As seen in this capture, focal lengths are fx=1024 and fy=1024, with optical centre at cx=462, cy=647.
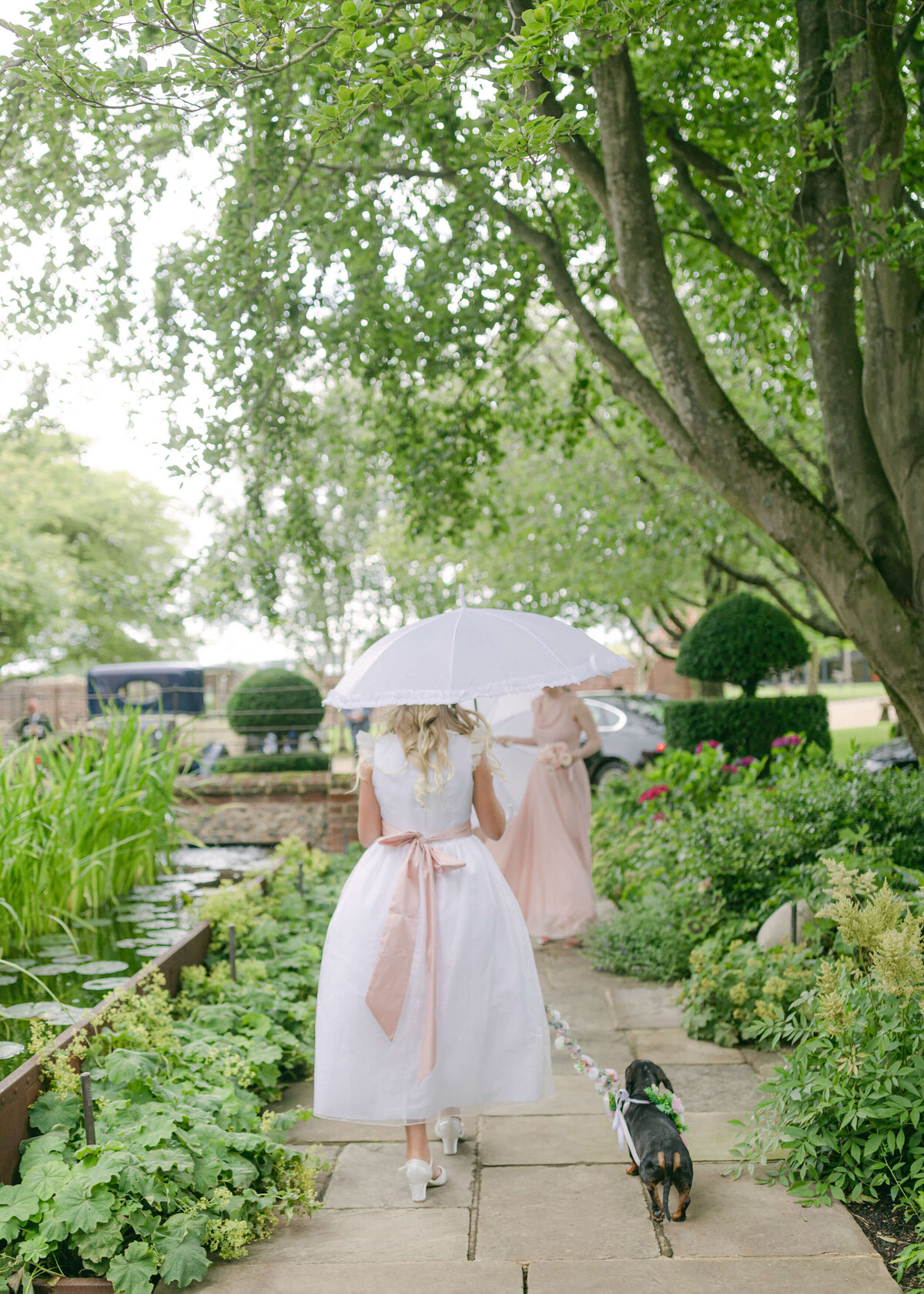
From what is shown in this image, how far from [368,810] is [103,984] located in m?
1.66

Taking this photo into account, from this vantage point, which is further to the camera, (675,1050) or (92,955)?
(92,955)

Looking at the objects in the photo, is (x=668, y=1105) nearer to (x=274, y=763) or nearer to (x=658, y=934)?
(x=658, y=934)

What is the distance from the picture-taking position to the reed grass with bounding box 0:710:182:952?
185 inches

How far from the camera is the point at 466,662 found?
11.3 feet

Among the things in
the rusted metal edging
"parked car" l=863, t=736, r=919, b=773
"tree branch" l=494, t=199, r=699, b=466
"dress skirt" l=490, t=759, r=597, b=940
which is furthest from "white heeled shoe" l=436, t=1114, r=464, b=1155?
"parked car" l=863, t=736, r=919, b=773

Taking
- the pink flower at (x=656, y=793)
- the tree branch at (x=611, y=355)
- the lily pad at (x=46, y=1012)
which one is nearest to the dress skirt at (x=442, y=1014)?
the lily pad at (x=46, y=1012)

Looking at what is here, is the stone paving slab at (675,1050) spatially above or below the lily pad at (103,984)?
below

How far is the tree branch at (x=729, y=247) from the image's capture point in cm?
615

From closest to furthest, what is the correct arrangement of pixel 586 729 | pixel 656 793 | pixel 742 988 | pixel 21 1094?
pixel 21 1094, pixel 742 988, pixel 586 729, pixel 656 793

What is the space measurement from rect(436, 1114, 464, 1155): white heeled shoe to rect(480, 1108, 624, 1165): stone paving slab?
108 mm

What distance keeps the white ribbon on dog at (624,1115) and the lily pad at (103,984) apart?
2.07 m

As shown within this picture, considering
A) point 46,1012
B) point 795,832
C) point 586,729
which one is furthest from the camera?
point 586,729

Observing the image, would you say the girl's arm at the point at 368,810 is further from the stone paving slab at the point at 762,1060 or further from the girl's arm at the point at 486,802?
the stone paving slab at the point at 762,1060

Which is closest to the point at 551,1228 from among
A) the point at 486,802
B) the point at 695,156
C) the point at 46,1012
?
the point at 486,802
